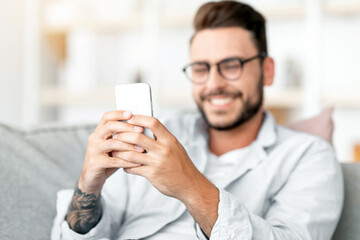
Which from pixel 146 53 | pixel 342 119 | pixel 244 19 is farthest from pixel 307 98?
pixel 244 19

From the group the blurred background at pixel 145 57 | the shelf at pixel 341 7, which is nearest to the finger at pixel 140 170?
the blurred background at pixel 145 57

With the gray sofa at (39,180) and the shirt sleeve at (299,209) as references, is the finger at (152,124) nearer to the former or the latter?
the shirt sleeve at (299,209)

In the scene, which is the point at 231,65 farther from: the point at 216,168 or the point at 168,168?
the point at 168,168

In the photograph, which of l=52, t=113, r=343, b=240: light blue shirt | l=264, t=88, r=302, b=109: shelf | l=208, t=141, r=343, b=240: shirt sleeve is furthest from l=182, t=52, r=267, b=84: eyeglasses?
l=264, t=88, r=302, b=109: shelf

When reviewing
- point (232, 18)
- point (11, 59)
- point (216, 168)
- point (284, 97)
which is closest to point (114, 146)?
point (216, 168)

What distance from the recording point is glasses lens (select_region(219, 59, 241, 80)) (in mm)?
1381

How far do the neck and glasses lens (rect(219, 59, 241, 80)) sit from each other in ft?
0.57

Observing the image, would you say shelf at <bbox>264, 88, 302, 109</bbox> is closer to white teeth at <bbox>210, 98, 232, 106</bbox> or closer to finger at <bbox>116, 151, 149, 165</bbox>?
white teeth at <bbox>210, 98, 232, 106</bbox>

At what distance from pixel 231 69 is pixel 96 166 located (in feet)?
2.20

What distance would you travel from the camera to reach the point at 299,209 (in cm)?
102

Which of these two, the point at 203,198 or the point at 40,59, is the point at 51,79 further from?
the point at 203,198

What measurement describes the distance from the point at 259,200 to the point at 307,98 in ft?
5.64

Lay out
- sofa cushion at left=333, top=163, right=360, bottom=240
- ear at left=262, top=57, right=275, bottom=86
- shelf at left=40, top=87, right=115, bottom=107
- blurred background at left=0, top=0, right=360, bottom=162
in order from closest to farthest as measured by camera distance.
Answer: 1. sofa cushion at left=333, top=163, right=360, bottom=240
2. ear at left=262, top=57, right=275, bottom=86
3. blurred background at left=0, top=0, right=360, bottom=162
4. shelf at left=40, top=87, right=115, bottom=107

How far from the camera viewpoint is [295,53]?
9.88 feet
